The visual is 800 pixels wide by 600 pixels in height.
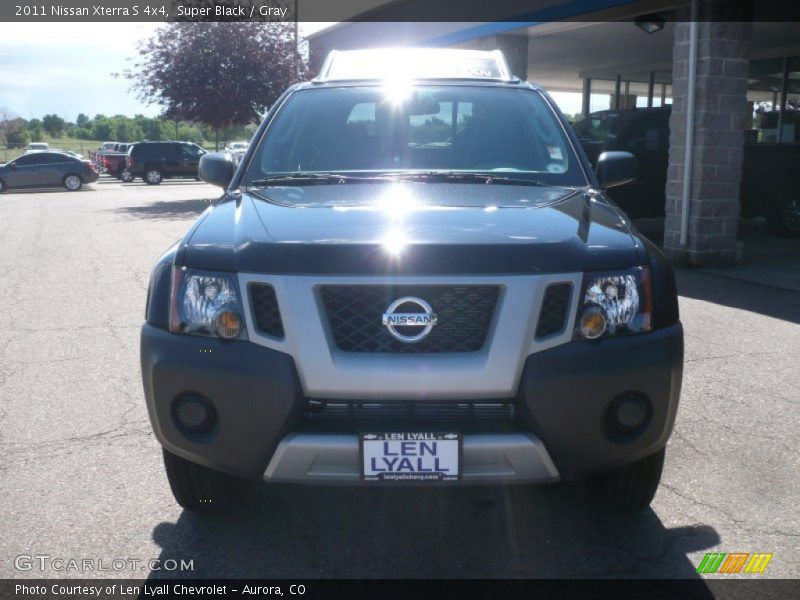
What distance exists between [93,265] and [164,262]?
326 inches

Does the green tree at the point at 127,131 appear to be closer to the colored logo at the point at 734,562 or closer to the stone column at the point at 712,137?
the stone column at the point at 712,137

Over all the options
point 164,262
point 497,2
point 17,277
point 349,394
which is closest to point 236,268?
point 164,262

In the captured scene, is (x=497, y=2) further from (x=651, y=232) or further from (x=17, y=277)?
(x=17, y=277)

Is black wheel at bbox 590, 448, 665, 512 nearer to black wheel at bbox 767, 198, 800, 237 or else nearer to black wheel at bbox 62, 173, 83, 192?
black wheel at bbox 767, 198, 800, 237

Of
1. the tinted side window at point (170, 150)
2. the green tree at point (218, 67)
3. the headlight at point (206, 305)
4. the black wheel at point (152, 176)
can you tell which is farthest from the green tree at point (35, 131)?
the headlight at point (206, 305)

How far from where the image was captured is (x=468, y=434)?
2885 millimetres

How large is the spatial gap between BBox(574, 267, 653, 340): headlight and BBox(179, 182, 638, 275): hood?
5cm

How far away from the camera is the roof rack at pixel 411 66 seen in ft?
16.1

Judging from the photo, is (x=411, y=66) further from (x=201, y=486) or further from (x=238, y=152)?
(x=238, y=152)

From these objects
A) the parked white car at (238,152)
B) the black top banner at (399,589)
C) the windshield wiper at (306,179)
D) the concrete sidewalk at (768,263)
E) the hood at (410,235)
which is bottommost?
the black top banner at (399,589)

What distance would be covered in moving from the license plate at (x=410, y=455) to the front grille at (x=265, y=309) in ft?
1.54

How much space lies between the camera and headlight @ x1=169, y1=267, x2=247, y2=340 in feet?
9.73

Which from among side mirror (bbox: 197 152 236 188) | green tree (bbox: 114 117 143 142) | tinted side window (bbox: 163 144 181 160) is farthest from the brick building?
green tree (bbox: 114 117 143 142)

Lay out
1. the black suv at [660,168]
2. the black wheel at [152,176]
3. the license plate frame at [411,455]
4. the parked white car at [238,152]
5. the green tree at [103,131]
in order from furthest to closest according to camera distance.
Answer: the green tree at [103,131]
the black wheel at [152,176]
the black suv at [660,168]
the parked white car at [238,152]
the license plate frame at [411,455]
